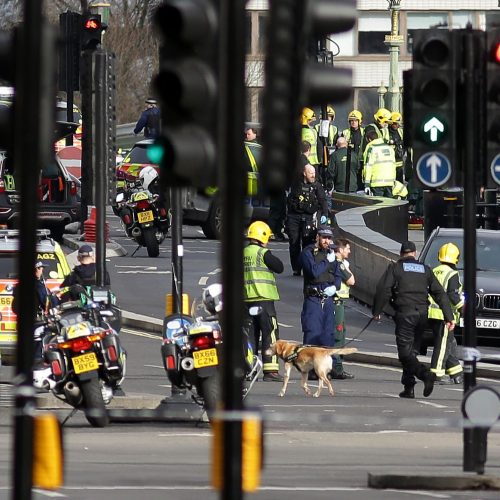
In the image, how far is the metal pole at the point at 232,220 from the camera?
768cm

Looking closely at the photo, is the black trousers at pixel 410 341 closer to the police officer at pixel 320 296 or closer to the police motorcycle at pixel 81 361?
the police officer at pixel 320 296

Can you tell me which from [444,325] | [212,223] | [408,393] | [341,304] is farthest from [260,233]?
[212,223]

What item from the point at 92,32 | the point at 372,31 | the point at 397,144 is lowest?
the point at 397,144

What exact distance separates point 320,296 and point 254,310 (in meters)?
0.98

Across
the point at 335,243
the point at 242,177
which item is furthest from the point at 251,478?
the point at 335,243

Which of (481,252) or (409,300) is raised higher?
(481,252)

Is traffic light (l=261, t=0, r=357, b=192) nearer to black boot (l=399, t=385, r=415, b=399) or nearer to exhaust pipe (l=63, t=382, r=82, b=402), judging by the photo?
exhaust pipe (l=63, t=382, r=82, b=402)

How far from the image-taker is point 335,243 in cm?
2367

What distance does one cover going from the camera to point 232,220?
25.5ft

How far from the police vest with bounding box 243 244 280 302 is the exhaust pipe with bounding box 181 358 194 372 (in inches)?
164

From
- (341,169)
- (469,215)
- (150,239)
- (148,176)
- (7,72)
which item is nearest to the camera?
(7,72)

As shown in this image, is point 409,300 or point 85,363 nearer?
point 85,363

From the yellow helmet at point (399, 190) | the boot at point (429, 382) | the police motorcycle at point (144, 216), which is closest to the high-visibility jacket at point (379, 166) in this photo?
the yellow helmet at point (399, 190)

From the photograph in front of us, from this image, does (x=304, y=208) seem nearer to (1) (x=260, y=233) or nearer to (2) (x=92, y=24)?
(1) (x=260, y=233)
